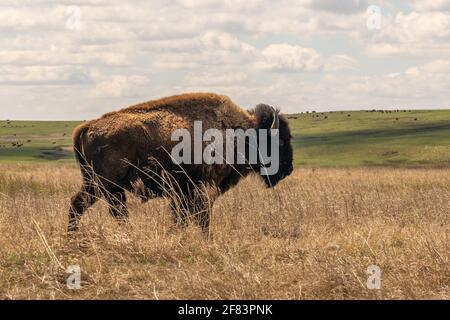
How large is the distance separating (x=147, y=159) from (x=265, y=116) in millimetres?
2470

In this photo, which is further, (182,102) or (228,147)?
(228,147)

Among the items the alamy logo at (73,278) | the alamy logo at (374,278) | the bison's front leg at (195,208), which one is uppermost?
the bison's front leg at (195,208)

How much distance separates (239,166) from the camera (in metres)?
10.7

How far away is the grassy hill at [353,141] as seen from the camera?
59.3 meters

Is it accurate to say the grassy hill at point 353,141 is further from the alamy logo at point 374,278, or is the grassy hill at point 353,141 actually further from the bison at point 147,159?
the alamy logo at point 374,278

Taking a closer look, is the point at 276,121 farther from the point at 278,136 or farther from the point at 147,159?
the point at 147,159

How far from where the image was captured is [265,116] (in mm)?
11211

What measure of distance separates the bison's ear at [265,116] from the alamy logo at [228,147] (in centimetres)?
10

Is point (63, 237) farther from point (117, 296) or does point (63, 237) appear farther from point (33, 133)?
point (33, 133)

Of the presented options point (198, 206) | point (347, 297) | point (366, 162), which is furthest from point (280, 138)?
point (366, 162)

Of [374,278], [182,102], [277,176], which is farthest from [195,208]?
[374,278]

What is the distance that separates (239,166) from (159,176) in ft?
6.09

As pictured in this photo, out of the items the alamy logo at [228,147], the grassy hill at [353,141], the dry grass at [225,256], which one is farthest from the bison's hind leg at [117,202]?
the grassy hill at [353,141]

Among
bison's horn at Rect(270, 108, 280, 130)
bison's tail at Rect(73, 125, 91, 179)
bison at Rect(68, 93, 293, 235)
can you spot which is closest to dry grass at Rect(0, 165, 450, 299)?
bison at Rect(68, 93, 293, 235)
